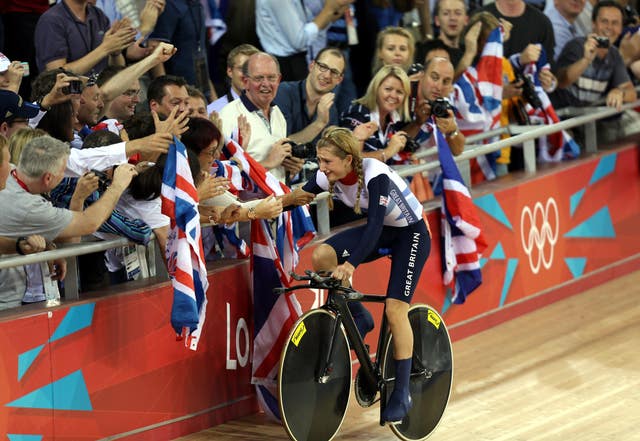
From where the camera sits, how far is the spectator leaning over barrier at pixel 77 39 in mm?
9148

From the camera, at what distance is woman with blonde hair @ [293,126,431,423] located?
26.6ft

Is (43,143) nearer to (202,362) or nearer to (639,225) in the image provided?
(202,362)

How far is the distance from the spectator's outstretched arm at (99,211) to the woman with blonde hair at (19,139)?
480 mm

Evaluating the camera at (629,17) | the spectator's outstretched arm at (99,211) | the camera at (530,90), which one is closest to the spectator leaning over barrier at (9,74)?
the spectator's outstretched arm at (99,211)

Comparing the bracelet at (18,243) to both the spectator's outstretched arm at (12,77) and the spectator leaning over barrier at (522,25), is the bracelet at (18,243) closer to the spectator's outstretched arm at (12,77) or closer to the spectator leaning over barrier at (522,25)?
the spectator's outstretched arm at (12,77)

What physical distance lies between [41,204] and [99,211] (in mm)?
349

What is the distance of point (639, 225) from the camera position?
1284 cm

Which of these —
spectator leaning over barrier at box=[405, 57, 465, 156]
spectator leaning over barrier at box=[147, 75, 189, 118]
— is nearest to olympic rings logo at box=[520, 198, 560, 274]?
spectator leaning over barrier at box=[405, 57, 465, 156]

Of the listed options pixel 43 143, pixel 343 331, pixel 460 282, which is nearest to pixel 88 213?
pixel 43 143

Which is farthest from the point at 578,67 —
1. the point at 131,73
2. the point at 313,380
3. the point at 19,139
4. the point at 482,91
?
the point at 19,139

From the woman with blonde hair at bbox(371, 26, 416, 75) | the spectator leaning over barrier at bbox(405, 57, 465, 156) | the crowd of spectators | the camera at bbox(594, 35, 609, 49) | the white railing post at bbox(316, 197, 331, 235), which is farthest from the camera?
the camera at bbox(594, 35, 609, 49)

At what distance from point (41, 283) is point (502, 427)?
10.1ft

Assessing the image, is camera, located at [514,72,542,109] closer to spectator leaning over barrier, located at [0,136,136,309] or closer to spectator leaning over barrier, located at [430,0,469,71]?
spectator leaning over barrier, located at [430,0,469,71]

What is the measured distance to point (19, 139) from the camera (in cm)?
770
